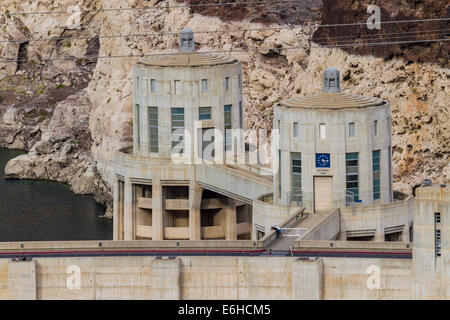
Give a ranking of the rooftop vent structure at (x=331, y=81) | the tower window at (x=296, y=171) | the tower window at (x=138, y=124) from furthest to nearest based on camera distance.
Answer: the tower window at (x=138, y=124)
the rooftop vent structure at (x=331, y=81)
the tower window at (x=296, y=171)

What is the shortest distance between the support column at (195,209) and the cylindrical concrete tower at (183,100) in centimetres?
302

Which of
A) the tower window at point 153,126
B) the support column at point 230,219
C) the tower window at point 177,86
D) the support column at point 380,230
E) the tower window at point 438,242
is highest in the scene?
the tower window at point 177,86

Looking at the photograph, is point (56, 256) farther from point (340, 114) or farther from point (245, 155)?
point (245, 155)

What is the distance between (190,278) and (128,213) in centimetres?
4541

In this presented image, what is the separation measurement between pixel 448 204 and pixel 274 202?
2651 cm

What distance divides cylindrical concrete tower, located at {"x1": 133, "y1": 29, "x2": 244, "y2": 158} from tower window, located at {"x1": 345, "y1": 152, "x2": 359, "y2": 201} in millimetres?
28310

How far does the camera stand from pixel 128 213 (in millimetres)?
185250

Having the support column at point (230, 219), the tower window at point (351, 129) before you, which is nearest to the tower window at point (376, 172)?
the tower window at point (351, 129)

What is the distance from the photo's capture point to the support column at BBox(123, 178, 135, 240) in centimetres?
18438

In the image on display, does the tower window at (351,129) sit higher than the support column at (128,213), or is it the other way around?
the tower window at (351,129)

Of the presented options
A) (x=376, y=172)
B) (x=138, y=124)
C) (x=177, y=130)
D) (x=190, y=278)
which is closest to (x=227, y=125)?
(x=177, y=130)

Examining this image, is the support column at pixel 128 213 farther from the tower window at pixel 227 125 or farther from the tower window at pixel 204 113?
the tower window at pixel 227 125

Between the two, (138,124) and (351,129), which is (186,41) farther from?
(351,129)

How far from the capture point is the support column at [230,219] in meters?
181
